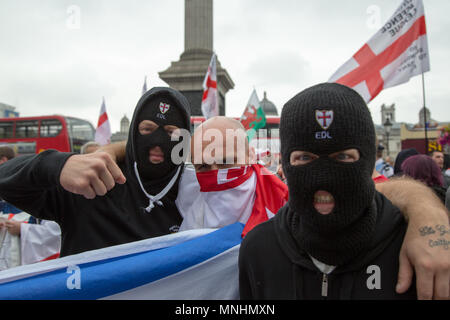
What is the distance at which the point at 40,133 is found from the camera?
14906 mm

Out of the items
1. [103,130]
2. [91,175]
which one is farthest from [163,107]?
[103,130]

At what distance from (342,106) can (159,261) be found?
1.03 meters

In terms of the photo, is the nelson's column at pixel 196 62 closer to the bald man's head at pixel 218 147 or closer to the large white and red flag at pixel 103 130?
the large white and red flag at pixel 103 130

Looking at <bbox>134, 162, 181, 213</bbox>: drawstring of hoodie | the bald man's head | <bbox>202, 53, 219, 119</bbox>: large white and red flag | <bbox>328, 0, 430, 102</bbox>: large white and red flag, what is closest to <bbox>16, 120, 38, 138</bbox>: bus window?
<bbox>202, 53, 219, 119</bbox>: large white and red flag

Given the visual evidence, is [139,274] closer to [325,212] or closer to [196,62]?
[325,212]

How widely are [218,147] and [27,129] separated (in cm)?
1579

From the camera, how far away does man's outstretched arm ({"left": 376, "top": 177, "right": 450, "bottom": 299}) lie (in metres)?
1.04

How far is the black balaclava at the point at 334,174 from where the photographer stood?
1.17m

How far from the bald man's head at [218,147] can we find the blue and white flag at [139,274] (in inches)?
18.8

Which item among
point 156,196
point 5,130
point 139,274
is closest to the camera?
point 139,274

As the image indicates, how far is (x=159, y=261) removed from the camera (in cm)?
155

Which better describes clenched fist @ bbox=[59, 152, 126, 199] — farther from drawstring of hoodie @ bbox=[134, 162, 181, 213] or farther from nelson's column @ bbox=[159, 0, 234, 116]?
nelson's column @ bbox=[159, 0, 234, 116]

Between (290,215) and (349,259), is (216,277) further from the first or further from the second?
(349,259)
